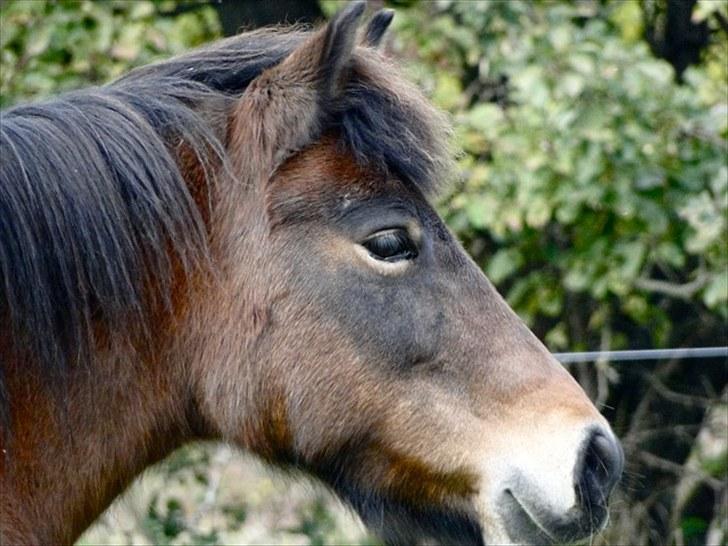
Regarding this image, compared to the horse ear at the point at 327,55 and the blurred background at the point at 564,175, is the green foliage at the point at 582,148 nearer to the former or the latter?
the blurred background at the point at 564,175

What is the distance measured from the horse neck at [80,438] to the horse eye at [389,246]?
51 cm

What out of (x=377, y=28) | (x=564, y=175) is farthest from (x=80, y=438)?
(x=564, y=175)

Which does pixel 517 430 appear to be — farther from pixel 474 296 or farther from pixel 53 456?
pixel 53 456

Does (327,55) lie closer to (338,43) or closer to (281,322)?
(338,43)

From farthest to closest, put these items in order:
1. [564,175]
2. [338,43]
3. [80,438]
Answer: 1. [564,175]
2. [338,43]
3. [80,438]

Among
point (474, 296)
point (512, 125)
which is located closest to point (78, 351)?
point (474, 296)

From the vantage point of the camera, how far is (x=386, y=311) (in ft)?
9.32

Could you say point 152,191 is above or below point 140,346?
above

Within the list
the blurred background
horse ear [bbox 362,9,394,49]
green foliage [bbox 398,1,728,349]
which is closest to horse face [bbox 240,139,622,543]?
horse ear [bbox 362,9,394,49]

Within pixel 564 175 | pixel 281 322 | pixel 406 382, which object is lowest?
pixel 564 175

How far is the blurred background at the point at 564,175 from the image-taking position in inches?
199

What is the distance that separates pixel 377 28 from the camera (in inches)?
130

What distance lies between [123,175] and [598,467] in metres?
1.20

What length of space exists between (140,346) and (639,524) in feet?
12.3
